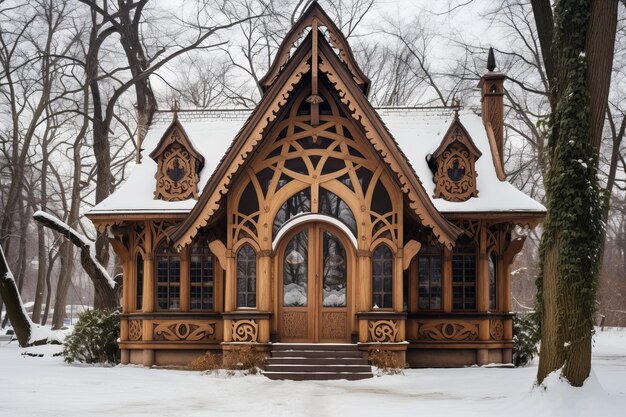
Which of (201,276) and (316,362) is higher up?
(201,276)

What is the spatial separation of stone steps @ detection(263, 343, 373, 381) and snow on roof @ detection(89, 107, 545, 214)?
4.35m

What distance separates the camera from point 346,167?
63.0 feet

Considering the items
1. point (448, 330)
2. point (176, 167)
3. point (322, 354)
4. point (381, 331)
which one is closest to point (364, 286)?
point (381, 331)

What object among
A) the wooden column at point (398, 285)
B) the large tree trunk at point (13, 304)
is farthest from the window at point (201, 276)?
the large tree trunk at point (13, 304)

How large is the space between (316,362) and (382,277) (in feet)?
8.48

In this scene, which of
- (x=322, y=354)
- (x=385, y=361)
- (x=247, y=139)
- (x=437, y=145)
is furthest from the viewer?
(x=437, y=145)

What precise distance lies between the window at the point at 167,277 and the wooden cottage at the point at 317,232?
3 centimetres

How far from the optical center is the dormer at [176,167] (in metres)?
20.7

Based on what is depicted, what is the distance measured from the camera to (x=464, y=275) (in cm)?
2073

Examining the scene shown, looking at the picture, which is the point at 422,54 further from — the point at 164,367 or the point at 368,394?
the point at 368,394

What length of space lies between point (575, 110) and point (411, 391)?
20.5 feet

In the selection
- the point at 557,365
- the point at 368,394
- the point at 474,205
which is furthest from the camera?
the point at 474,205

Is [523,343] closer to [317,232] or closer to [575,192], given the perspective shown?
[317,232]

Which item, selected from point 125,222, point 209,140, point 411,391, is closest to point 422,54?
point 209,140
